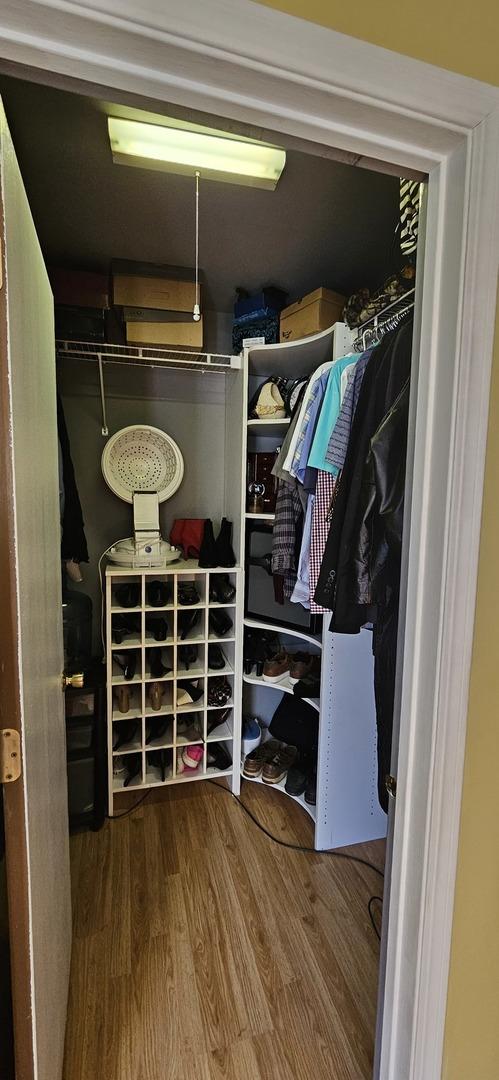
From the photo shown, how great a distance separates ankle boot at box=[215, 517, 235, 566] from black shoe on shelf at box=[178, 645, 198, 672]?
0.43 metres

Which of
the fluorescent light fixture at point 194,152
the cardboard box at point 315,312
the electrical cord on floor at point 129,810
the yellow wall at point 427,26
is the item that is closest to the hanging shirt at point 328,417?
the cardboard box at point 315,312

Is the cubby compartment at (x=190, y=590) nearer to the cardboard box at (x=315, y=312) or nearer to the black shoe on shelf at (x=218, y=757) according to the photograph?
the black shoe on shelf at (x=218, y=757)

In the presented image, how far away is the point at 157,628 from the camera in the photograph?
6.70ft

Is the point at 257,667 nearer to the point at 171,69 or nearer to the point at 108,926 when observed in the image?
the point at 108,926

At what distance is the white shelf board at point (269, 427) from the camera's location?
190 centimetres

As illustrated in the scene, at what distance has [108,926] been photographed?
58.4 inches

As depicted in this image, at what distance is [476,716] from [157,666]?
1.50 meters

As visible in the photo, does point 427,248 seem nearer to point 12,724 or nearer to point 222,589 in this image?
point 12,724

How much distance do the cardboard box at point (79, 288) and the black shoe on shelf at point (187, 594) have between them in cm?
123

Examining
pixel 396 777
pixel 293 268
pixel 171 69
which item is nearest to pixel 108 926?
pixel 396 777

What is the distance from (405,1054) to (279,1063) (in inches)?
21.3

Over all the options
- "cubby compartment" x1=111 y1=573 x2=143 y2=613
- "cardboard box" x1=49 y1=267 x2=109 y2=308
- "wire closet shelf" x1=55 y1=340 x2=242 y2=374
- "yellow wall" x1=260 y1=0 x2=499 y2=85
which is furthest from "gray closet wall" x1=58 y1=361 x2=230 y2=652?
"yellow wall" x1=260 y1=0 x2=499 y2=85

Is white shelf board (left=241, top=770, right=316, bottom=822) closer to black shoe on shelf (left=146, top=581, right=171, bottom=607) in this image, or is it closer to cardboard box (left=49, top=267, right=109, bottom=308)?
black shoe on shelf (left=146, top=581, right=171, bottom=607)

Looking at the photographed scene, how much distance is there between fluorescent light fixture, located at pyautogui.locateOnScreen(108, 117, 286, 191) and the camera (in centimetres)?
120
